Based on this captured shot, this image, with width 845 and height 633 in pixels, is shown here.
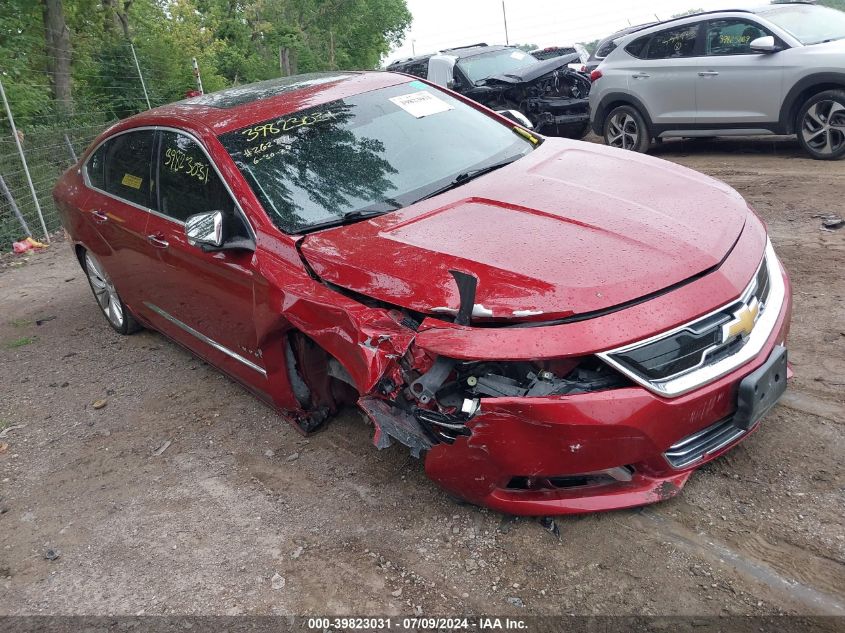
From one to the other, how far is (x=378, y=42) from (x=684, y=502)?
34.3m

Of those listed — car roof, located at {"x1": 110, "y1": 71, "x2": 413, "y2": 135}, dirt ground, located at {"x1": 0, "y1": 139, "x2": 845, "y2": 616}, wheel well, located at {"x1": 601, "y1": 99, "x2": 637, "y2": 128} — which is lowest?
dirt ground, located at {"x1": 0, "y1": 139, "x2": 845, "y2": 616}

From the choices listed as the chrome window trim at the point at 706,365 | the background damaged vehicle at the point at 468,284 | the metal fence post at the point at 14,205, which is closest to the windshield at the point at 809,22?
the background damaged vehicle at the point at 468,284

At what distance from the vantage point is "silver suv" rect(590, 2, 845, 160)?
23.1 feet

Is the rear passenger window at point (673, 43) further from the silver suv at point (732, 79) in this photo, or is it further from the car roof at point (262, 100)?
the car roof at point (262, 100)

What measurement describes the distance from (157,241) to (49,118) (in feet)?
29.2

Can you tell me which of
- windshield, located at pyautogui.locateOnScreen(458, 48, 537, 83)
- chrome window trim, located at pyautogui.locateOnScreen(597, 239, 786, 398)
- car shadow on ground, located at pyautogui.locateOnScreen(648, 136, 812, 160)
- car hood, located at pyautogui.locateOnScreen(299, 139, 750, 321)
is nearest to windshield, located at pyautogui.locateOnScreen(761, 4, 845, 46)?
car shadow on ground, located at pyautogui.locateOnScreen(648, 136, 812, 160)

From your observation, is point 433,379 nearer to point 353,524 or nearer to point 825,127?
point 353,524

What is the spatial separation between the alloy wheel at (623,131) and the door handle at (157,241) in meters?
6.28

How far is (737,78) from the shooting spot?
7516mm

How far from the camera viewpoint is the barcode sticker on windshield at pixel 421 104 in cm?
407

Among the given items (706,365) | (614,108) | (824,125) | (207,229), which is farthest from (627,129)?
(706,365)

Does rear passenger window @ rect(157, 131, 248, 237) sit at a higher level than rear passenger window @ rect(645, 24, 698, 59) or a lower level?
lower

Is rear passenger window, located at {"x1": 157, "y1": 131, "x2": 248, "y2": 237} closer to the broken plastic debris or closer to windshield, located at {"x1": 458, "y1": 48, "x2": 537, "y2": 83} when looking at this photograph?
the broken plastic debris

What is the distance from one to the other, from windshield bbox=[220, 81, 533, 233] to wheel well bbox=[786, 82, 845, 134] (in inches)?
173
